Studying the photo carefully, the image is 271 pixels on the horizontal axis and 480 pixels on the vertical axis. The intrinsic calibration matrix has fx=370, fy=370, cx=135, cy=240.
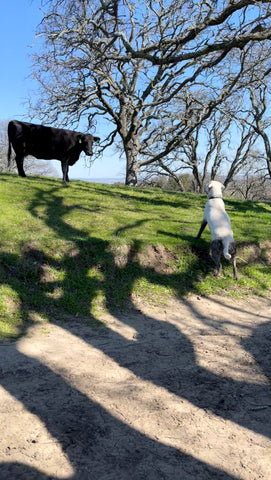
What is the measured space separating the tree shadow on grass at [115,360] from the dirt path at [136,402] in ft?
0.04

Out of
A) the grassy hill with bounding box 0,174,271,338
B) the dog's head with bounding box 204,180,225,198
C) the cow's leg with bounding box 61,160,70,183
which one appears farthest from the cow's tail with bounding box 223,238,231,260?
the cow's leg with bounding box 61,160,70,183

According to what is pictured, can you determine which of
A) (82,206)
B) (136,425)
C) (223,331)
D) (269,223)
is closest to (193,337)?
(223,331)

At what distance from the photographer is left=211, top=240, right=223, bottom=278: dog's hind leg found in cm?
816

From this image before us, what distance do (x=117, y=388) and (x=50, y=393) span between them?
793 millimetres

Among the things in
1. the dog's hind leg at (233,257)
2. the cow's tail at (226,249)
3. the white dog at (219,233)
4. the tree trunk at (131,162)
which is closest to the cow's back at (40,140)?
the white dog at (219,233)

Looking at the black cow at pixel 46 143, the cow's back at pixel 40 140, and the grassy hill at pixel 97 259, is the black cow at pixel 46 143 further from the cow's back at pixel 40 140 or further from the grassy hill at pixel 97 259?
the grassy hill at pixel 97 259

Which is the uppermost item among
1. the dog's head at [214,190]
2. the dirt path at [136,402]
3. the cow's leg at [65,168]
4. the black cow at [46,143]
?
the black cow at [46,143]

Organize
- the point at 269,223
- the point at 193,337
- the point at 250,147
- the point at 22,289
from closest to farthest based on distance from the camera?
1. the point at 193,337
2. the point at 22,289
3. the point at 269,223
4. the point at 250,147

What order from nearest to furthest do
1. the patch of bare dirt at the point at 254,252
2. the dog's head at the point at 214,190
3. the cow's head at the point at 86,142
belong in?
the dog's head at the point at 214,190
the patch of bare dirt at the point at 254,252
the cow's head at the point at 86,142

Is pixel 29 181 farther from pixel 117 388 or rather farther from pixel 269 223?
pixel 117 388

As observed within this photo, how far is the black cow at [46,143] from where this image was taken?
12.3 metres

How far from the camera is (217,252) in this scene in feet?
26.9

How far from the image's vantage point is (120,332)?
249 inches

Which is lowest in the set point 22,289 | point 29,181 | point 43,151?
point 22,289
